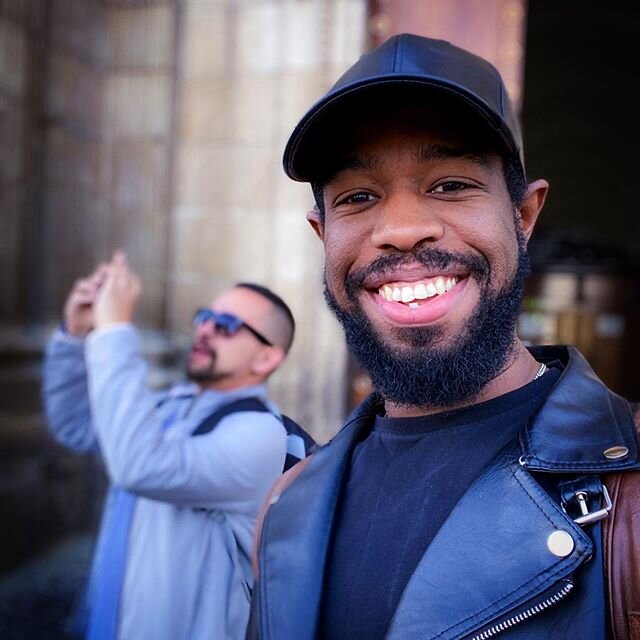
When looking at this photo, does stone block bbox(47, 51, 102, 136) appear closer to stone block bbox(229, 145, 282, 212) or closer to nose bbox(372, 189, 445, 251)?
stone block bbox(229, 145, 282, 212)

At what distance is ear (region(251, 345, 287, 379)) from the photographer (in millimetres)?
2314

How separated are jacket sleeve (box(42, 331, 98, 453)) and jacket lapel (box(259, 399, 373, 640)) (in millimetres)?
1556

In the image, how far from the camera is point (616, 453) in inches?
39.1

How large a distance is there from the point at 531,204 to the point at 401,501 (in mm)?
631

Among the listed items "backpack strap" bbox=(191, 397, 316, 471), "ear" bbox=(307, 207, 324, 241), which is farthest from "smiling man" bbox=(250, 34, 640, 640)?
"backpack strap" bbox=(191, 397, 316, 471)

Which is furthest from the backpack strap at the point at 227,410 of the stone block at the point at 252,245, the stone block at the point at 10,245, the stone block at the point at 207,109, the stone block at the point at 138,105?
the stone block at the point at 138,105

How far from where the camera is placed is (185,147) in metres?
4.38

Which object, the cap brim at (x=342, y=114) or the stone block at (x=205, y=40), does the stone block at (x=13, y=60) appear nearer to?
the stone block at (x=205, y=40)

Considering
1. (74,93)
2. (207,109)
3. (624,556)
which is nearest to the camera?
(624,556)

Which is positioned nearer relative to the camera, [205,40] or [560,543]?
[560,543]

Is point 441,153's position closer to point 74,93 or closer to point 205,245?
point 205,245

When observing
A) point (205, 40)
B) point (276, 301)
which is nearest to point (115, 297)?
point (276, 301)

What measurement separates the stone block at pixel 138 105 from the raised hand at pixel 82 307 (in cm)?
240

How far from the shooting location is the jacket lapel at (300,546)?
1.15m
